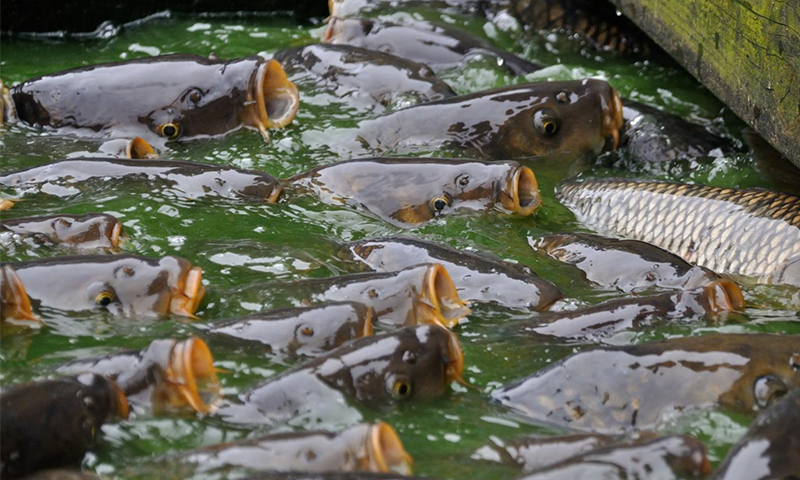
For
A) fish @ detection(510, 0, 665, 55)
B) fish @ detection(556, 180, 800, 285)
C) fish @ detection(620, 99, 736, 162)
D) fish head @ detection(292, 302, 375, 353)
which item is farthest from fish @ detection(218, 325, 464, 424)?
fish @ detection(510, 0, 665, 55)

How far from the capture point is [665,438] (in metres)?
2.62

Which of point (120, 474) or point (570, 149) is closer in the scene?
point (120, 474)

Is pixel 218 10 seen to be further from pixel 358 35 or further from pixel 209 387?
pixel 209 387

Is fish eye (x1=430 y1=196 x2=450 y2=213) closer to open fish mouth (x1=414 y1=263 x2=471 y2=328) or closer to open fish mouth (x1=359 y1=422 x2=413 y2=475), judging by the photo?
open fish mouth (x1=414 y1=263 x2=471 y2=328)

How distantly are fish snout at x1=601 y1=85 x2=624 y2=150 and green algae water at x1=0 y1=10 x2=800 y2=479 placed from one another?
5.4 inches

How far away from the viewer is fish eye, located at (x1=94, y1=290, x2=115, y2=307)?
354 centimetres

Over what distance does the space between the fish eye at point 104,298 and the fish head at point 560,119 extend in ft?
7.75

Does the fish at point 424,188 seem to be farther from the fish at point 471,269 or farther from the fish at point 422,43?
the fish at point 422,43

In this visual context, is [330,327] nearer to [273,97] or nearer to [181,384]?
[181,384]

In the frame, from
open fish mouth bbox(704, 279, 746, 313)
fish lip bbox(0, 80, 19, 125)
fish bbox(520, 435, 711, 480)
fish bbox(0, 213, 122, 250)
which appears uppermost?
fish bbox(520, 435, 711, 480)

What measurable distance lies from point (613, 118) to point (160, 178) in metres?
2.26

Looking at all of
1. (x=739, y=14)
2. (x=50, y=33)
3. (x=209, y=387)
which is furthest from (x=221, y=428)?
(x=50, y=33)

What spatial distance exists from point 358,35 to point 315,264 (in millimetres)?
3041

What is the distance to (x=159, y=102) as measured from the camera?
5.46 metres
